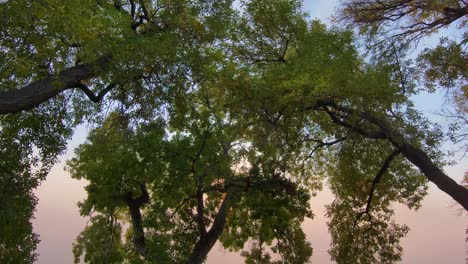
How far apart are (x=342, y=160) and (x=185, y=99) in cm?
582

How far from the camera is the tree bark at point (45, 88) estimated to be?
8234 mm

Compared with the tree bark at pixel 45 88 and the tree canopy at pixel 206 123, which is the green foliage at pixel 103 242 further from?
the tree bark at pixel 45 88

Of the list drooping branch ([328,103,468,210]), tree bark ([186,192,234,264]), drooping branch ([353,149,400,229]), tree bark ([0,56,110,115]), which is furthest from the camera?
tree bark ([186,192,234,264])

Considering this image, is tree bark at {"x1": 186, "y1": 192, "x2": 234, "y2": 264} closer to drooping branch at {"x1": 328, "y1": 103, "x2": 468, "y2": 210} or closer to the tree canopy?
the tree canopy

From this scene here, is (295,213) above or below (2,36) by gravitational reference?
below

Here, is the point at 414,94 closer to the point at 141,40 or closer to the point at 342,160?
the point at 342,160

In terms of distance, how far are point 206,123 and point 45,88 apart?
5.47m

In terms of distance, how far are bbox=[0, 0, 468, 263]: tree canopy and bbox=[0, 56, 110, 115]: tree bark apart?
32 millimetres

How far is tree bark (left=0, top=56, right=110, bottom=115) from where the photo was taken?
8.23 metres

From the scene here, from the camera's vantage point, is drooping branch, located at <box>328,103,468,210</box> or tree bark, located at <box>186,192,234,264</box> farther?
tree bark, located at <box>186,192,234,264</box>

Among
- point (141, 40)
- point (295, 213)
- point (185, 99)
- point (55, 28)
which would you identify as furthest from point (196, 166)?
point (55, 28)

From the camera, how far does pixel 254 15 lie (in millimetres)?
13820

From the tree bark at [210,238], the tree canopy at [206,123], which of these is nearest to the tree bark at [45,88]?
the tree canopy at [206,123]

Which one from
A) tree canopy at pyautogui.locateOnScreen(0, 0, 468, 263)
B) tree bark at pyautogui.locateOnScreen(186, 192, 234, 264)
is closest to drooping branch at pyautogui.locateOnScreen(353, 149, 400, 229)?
tree canopy at pyautogui.locateOnScreen(0, 0, 468, 263)
